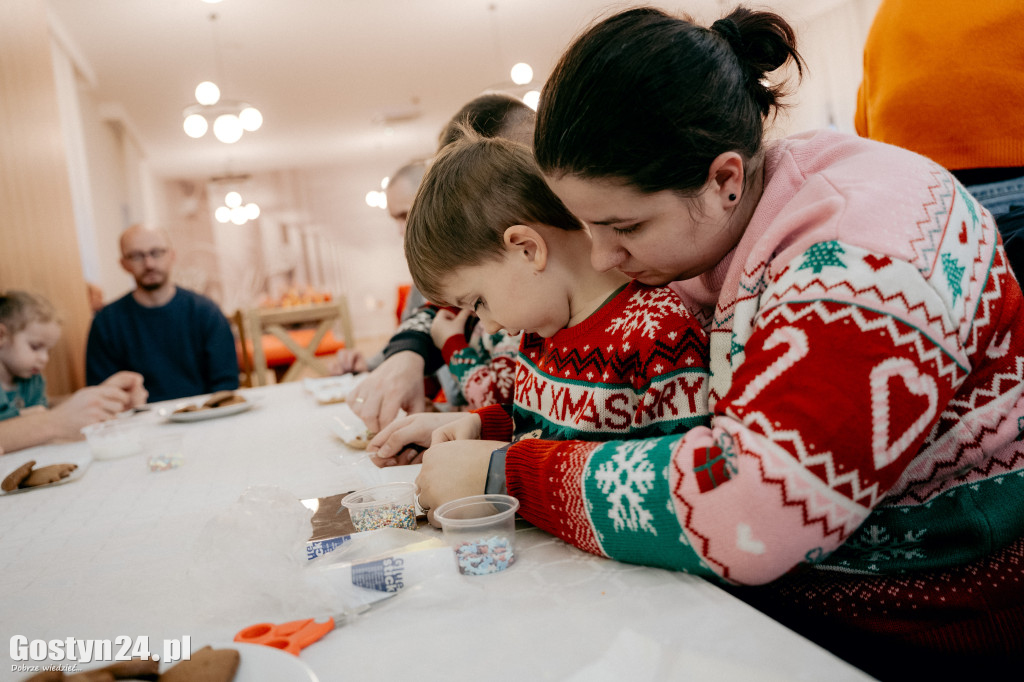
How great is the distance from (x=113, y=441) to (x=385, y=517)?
1.07 m

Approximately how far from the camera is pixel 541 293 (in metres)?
1.04

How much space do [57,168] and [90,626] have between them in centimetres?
426

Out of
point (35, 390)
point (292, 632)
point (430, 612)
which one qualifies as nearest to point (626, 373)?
point (430, 612)

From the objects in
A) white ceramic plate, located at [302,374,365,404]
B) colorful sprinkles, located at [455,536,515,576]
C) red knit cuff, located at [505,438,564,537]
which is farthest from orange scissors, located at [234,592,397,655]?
white ceramic plate, located at [302,374,365,404]

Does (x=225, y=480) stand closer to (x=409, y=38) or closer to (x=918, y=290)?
(x=918, y=290)

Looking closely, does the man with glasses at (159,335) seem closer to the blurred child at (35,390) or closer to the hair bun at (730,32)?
the blurred child at (35,390)

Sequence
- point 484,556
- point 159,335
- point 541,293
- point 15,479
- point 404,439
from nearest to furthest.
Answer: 1. point 484,556
2. point 541,293
3. point 404,439
4. point 15,479
5. point 159,335

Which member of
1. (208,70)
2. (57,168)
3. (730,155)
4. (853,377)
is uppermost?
(208,70)

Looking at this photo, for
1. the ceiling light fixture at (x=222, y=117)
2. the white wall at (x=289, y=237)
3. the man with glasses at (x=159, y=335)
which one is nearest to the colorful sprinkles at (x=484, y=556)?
the man with glasses at (x=159, y=335)

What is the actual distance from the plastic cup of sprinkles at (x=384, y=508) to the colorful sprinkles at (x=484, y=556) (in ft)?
0.51

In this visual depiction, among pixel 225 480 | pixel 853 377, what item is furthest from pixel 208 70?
pixel 853 377

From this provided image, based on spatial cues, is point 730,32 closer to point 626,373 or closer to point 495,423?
point 626,373

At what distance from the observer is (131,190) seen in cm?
923

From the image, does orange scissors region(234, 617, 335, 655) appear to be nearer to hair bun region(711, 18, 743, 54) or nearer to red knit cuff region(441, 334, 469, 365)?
hair bun region(711, 18, 743, 54)
